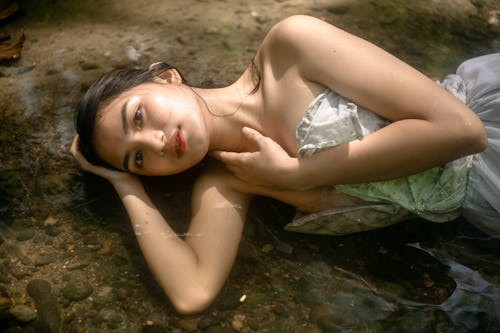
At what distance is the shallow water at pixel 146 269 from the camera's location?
2.19 m

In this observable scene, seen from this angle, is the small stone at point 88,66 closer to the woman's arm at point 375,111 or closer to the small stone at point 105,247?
the small stone at point 105,247

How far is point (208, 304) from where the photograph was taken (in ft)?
7.27

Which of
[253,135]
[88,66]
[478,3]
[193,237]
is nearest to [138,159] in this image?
[193,237]

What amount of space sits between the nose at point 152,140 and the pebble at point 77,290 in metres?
0.67

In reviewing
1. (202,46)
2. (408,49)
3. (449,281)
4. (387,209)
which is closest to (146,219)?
(387,209)

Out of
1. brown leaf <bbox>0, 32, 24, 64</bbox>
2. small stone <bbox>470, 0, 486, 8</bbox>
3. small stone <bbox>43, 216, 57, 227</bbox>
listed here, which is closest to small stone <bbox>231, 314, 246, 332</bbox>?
small stone <bbox>43, 216, 57, 227</bbox>

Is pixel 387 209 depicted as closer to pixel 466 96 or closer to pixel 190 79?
pixel 466 96

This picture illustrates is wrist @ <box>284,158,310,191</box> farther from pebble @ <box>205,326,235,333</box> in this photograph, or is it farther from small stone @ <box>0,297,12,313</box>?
small stone @ <box>0,297,12,313</box>

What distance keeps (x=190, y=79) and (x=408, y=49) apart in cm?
151

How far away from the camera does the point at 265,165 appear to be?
2348mm

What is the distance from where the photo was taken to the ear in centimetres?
251

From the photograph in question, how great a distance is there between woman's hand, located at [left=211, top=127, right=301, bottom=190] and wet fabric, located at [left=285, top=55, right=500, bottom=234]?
0.11 meters

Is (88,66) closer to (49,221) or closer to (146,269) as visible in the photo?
(49,221)

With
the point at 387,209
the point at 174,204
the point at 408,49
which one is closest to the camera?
the point at 387,209
